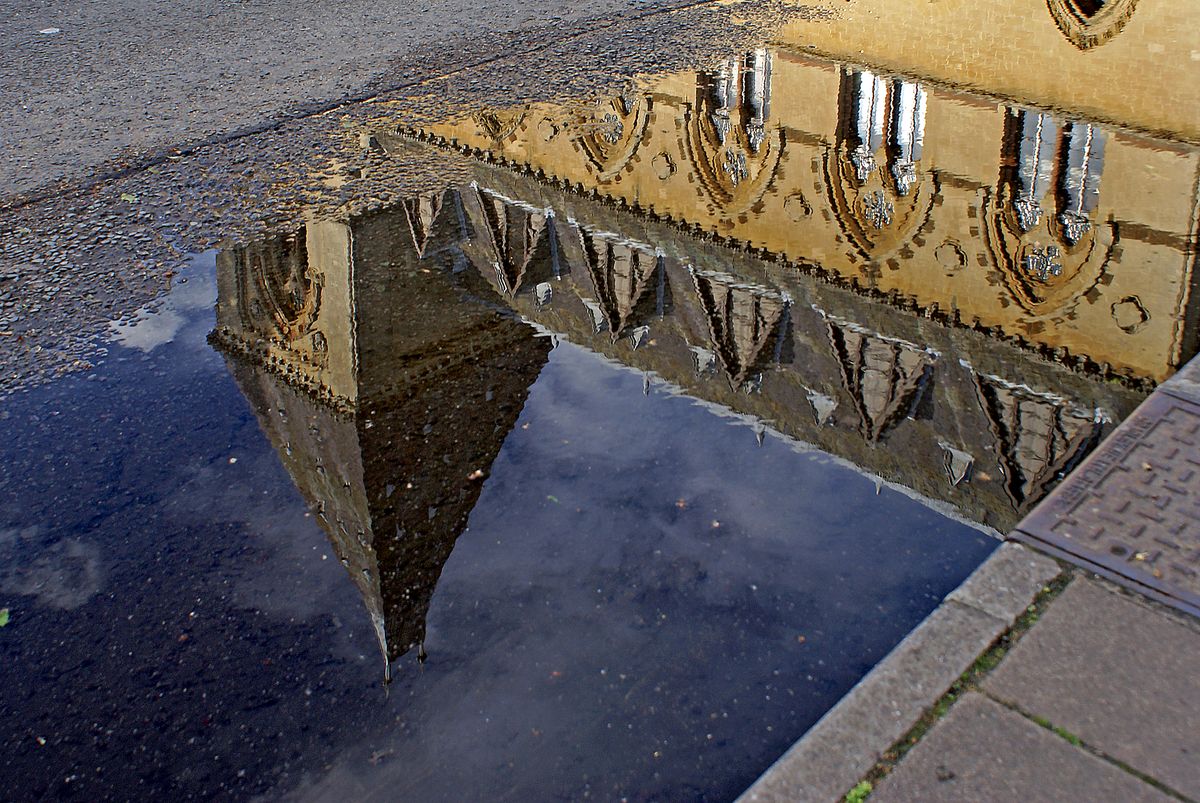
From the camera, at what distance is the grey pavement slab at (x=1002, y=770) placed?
131 inches

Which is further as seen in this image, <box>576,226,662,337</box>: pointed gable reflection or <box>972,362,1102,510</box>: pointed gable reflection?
<box>576,226,662,337</box>: pointed gable reflection

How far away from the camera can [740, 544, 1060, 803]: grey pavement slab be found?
11.2 feet

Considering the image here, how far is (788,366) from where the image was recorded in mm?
6246

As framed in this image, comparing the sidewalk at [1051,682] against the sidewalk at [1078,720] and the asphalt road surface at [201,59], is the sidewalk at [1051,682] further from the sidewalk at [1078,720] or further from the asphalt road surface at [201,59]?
the asphalt road surface at [201,59]

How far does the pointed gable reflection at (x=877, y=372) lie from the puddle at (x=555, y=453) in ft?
0.09

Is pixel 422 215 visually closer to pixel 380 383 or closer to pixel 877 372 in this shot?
pixel 380 383

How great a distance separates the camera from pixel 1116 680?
12.2 feet

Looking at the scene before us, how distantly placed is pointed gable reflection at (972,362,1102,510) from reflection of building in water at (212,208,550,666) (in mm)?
2296

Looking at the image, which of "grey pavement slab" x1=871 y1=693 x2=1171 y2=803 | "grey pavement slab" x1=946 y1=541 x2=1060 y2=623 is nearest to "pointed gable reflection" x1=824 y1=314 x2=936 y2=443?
"grey pavement slab" x1=946 y1=541 x2=1060 y2=623

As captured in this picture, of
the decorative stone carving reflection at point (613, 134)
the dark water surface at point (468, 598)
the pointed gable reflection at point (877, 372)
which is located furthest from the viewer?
the decorative stone carving reflection at point (613, 134)

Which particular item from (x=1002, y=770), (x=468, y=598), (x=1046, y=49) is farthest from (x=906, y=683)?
(x=1046, y=49)

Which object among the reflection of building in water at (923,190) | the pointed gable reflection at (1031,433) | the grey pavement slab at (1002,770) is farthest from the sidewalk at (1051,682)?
the reflection of building in water at (923,190)

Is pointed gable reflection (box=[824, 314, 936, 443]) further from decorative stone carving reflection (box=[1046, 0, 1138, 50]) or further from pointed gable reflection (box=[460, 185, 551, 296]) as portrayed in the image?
decorative stone carving reflection (box=[1046, 0, 1138, 50])

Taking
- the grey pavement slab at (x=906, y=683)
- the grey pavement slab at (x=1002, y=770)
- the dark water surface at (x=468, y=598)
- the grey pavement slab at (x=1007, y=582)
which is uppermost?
the grey pavement slab at (x=1007, y=582)
